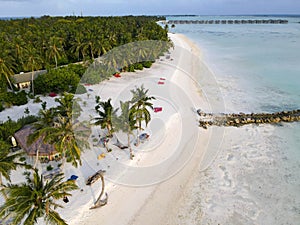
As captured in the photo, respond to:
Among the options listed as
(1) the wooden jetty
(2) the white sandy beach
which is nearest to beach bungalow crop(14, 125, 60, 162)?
(2) the white sandy beach

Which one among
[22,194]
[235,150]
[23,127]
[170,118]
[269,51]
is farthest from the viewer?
[269,51]

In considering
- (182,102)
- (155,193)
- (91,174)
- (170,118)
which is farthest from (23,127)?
(182,102)

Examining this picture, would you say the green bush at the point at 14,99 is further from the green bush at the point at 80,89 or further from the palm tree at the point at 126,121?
the palm tree at the point at 126,121

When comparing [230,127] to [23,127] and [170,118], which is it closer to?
[170,118]

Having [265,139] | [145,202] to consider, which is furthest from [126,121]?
[265,139]

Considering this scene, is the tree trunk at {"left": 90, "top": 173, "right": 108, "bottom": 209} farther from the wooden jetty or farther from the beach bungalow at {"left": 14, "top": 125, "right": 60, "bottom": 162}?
the wooden jetty

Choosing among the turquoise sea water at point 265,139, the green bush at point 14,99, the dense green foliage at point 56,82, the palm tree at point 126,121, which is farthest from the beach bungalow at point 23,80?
the turquoise sea water at point 265,139

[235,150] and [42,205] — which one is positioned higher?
[42,205]
